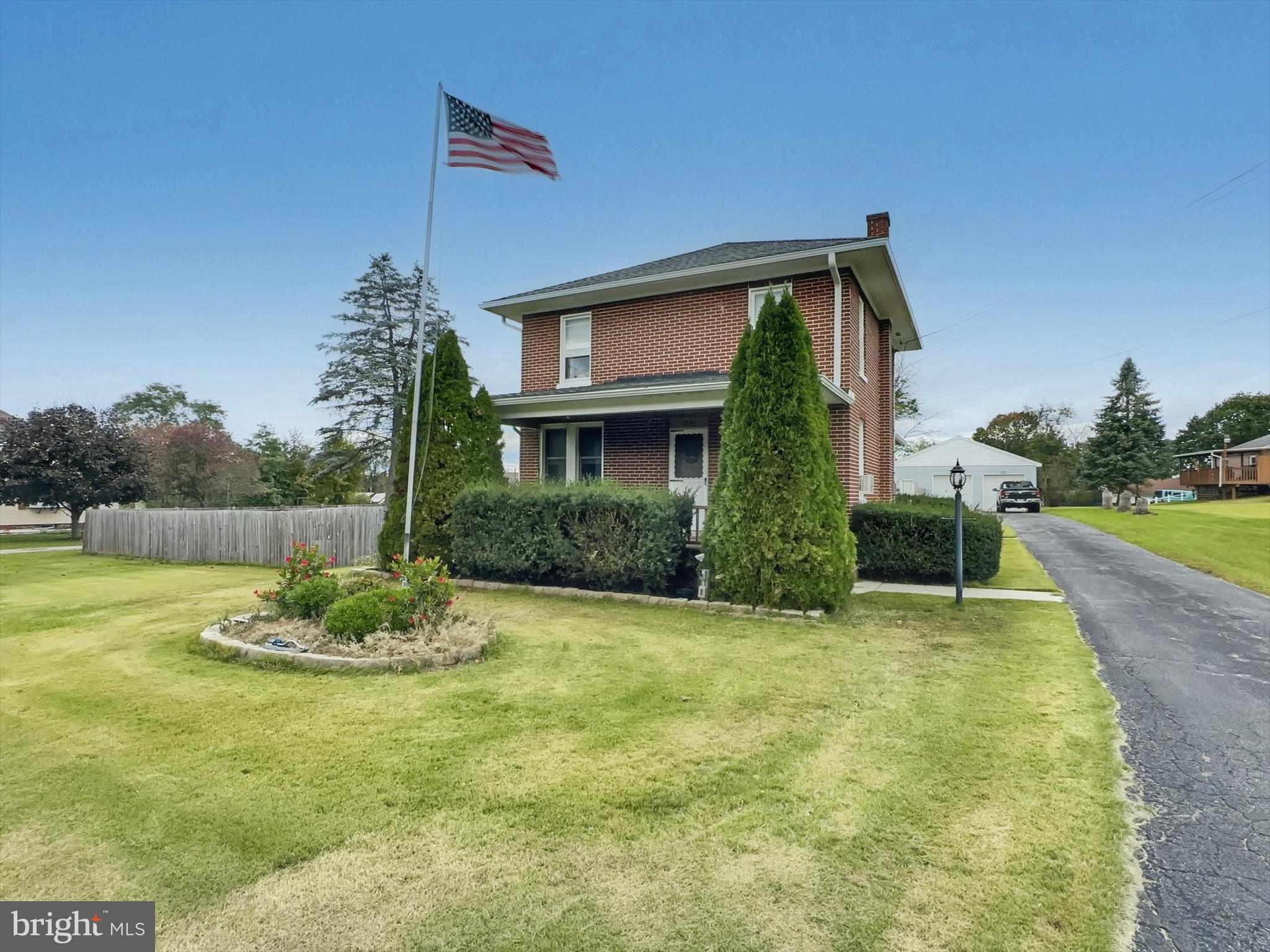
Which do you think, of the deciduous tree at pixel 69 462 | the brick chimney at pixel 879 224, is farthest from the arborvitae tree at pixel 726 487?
the deciduous tree at pixel 69 462

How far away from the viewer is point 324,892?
7.55ft

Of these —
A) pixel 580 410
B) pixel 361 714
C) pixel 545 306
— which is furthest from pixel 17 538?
pixel 361 714

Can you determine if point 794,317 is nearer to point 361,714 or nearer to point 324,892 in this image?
point 361,714

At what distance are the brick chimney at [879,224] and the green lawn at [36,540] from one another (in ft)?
91.2

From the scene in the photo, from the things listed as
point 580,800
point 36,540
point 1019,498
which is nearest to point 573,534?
point 580,800

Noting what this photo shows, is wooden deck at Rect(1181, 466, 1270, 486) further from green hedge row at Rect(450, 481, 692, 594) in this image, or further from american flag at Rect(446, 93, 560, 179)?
american flag at Rect(446, 93, 560, 179)

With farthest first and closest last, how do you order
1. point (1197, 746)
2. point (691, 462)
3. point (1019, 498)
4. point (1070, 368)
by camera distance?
point (1070, 368) → point (1019, 498) → point (691, 462) → point (1197, 746)

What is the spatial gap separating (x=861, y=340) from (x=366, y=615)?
11.1 m

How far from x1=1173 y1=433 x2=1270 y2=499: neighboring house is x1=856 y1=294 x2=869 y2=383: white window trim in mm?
43165

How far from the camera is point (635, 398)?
10820mm

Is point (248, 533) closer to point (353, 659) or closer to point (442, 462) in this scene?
point (442, 462)

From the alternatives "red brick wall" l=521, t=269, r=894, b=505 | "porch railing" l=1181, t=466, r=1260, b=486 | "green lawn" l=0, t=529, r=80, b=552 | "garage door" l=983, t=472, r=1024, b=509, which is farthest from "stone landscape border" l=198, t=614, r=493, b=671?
"porch railing" l=1181, t=466, r=1260, b=486

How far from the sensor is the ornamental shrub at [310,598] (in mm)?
6395

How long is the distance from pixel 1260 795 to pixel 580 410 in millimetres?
9788
